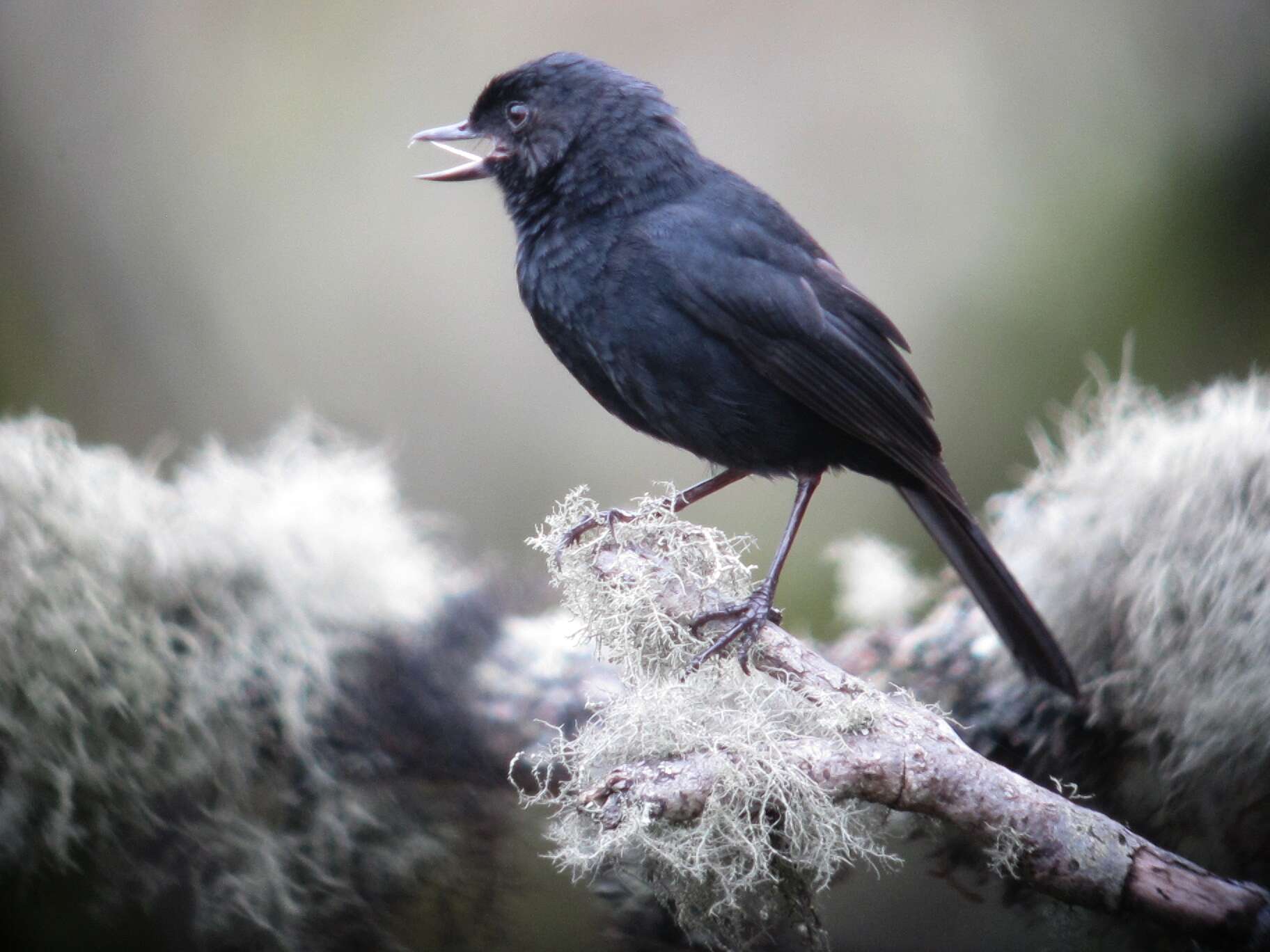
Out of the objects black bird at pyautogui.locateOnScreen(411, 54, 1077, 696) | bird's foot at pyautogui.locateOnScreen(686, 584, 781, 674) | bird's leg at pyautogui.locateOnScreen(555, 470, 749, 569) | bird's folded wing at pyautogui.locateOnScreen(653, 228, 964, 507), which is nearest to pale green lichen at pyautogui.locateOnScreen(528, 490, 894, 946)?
bird's foot at pyautogui.locateOnScreen(686, 584, 781, 674)

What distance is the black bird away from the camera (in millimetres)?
2334

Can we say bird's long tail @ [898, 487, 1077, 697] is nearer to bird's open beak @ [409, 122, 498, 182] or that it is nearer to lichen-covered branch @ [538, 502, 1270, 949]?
lichen-covered branch @ [538, 502, 1270, 949]

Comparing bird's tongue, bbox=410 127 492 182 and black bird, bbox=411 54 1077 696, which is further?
bird's tongue, bbox=410 127 492 182

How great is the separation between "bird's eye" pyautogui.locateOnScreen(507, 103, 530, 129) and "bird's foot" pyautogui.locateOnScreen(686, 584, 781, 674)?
1.34 meters

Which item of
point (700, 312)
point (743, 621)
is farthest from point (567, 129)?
point (743, 621)

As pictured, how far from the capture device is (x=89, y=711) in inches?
80.4

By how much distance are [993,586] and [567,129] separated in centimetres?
146

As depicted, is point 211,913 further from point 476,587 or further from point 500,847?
point 476,587

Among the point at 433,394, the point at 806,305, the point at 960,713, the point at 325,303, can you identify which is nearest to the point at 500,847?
the point at 960,713

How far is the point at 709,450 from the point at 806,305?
1.32 ft

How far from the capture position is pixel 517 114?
2643 mm

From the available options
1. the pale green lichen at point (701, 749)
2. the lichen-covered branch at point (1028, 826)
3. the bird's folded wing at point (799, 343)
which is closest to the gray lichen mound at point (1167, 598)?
the lichen-covered branch at point (1028, 826)

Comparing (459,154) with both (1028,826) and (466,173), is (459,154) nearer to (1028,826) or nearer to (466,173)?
(466,173)

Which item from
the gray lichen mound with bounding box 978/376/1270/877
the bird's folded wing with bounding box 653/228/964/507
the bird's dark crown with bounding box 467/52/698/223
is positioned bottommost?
the gray lichen mound with bounding box 978/376/1270/877
